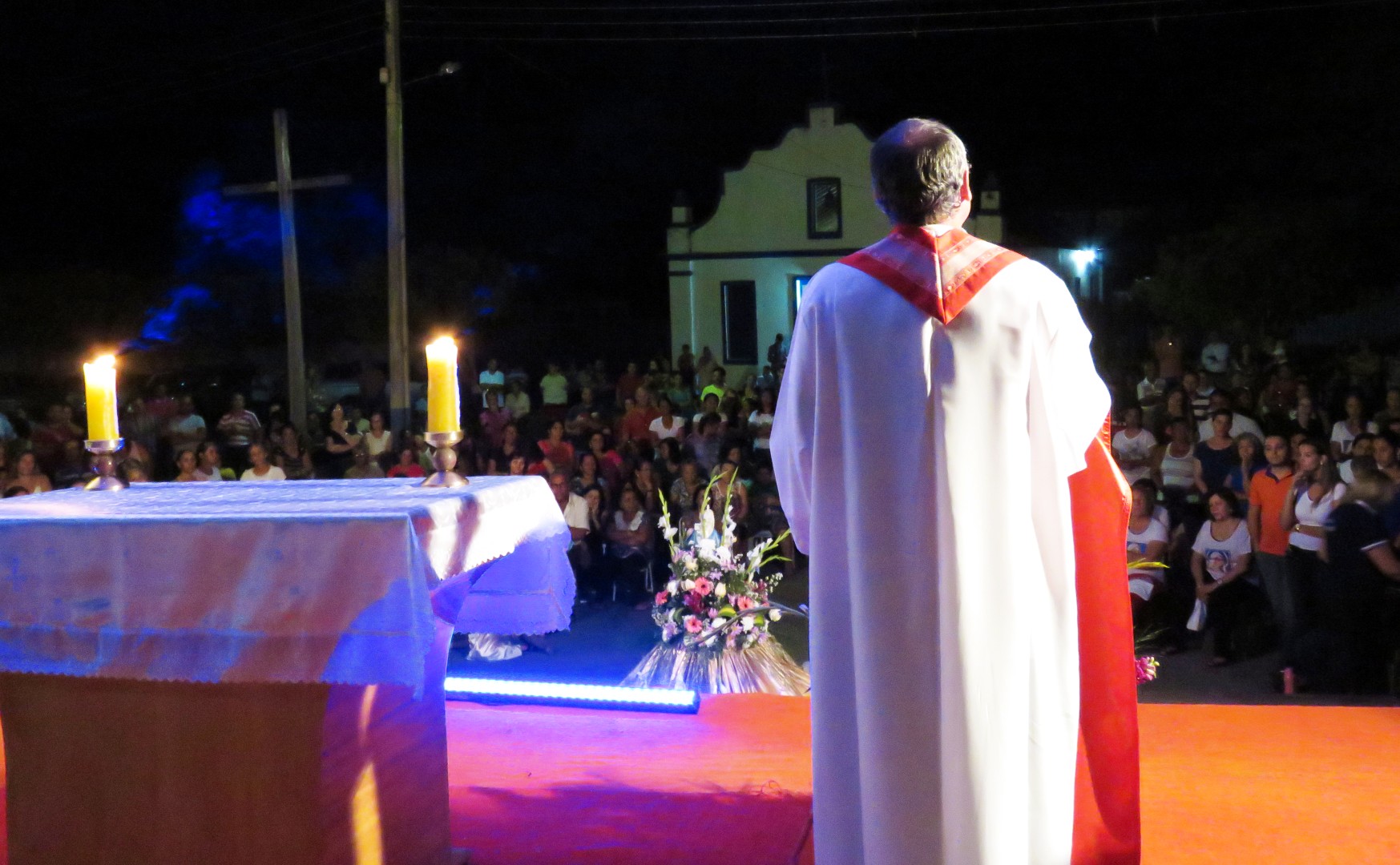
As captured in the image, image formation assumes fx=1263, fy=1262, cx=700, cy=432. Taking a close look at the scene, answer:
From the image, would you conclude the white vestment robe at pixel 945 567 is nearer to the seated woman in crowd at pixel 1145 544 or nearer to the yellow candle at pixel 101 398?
the yellow candle at pixel 101 398

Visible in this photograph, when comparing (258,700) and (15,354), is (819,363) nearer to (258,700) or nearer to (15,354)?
(258,700)

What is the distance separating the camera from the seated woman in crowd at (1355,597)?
18.9 feet

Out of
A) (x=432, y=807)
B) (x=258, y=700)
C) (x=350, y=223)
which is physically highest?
(x=350, y=223)

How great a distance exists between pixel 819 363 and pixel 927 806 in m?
0.91

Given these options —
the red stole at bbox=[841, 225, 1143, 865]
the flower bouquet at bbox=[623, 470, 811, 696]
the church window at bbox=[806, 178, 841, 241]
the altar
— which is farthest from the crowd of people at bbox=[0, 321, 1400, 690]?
the church window at bbox=[806, 178, 841, 241]

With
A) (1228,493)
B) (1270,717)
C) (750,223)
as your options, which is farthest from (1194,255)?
(1270,717)

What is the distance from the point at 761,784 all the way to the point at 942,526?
53.5 inches

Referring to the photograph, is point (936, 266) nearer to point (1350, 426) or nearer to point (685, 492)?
point (685, 492)

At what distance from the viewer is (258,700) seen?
8.27 ft

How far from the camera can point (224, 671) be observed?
94.4 inches

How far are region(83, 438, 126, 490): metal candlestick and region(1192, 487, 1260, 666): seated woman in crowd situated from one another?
559 centimetres

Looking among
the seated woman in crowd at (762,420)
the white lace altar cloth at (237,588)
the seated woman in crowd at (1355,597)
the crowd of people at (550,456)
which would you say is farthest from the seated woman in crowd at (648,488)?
the white lace altar cloth at (237,588)

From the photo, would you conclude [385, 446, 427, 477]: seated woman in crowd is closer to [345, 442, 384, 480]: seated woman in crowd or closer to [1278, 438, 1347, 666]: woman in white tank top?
[345, 442, 384, 480]: seated woman in crowd

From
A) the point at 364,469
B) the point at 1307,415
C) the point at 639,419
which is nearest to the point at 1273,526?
the point at 1307,415
